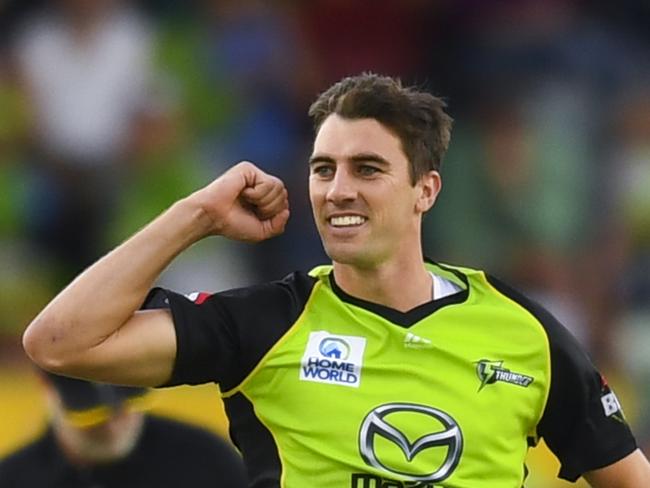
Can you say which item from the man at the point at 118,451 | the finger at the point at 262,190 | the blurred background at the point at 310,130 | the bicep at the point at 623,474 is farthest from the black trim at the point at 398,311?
the blurred background at the point at 310,130

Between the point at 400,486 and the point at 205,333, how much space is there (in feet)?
2.20

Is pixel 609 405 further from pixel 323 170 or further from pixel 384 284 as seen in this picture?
pixel 323 170

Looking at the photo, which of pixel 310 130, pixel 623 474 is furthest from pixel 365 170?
pixel 310 130

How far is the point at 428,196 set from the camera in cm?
483

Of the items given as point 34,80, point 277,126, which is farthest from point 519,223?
point 34,80

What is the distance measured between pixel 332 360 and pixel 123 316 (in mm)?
615

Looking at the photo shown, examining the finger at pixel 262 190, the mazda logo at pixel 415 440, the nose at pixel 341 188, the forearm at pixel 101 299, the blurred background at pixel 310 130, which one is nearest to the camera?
the forearm at pixel 101 299

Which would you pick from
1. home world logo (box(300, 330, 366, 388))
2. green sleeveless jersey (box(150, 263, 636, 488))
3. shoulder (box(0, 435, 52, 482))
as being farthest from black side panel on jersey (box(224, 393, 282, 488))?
shoulder (box(0, 435, 52, 482))

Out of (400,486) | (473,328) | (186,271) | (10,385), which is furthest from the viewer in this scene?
(186,271)

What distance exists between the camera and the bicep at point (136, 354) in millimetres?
4297

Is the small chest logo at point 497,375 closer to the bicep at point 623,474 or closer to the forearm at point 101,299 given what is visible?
the bicep at point 623,474

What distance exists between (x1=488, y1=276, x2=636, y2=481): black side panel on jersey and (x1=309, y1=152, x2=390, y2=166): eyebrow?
2.05 feet

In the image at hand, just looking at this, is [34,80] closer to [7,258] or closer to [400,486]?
[7,258]

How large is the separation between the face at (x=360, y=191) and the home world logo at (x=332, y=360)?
227 millimetres
